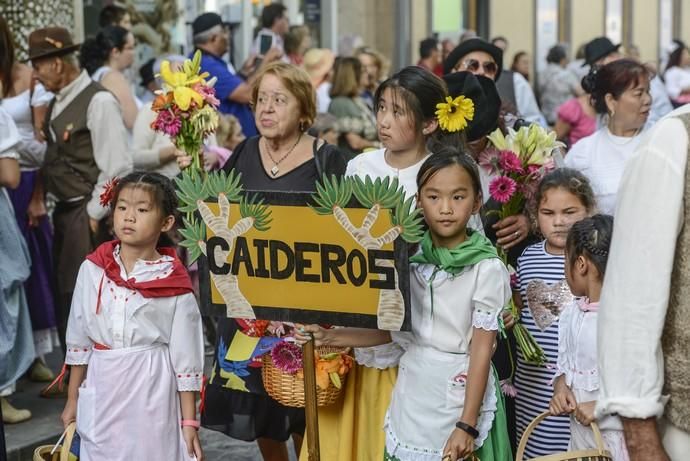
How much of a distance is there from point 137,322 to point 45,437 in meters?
2.33

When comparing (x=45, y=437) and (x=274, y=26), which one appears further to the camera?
(x=274, y=26)

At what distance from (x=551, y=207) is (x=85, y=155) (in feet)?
10.5

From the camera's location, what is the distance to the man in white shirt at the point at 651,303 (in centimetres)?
279

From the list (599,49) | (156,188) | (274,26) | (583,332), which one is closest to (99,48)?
(599,49)

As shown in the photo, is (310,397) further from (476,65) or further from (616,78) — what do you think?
(616,78)

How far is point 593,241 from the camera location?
416 cm

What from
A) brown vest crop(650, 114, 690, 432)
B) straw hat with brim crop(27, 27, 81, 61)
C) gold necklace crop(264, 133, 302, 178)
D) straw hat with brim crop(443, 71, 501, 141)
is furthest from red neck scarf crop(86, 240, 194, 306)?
straw hat with brim crop(27, 27, 81, 61)

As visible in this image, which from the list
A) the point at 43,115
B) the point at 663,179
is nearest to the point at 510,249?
the point at 663,179

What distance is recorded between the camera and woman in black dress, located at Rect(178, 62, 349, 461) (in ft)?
17.1

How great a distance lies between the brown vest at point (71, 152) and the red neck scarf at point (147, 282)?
8.33 feet

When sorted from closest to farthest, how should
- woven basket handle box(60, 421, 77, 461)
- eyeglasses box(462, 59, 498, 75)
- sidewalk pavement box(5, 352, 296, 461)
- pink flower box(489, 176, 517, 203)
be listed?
woven basket handle box(60, 421, 77, 461) < pink flower box(489, 176, 517, 203) < eyeglasses box(462, 59, 498, 75) < sidewalk pavement box(5, 352, 296, 461)

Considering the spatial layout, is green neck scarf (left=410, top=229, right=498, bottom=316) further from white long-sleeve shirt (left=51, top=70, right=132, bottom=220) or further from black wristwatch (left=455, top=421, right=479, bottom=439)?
white long-sleeve shirt (left=51, top=70, right=132, bottom=220)

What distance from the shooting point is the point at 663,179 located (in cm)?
280

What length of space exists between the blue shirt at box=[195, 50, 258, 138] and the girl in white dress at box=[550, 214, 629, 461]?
17.8 ft
